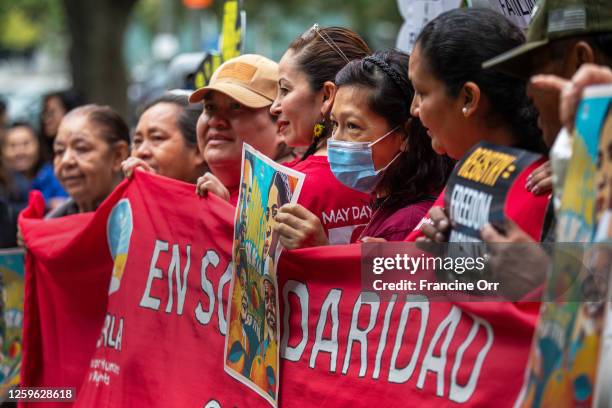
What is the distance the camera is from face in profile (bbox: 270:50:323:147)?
4.90 m

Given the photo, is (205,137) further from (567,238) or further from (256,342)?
(567,238)

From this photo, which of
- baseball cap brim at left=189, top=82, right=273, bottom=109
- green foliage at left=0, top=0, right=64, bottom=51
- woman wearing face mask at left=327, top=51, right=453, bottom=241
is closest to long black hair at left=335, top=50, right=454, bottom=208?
woman wearing face mask at left=327, top=51, right=453, bottom=241

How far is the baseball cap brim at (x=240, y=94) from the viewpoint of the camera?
521 centimetres

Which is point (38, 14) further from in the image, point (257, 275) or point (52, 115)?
point (257, 275)

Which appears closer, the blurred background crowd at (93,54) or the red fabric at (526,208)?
the red fabric at (526,208)

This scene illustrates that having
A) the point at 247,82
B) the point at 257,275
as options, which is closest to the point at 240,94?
the point at 247,82

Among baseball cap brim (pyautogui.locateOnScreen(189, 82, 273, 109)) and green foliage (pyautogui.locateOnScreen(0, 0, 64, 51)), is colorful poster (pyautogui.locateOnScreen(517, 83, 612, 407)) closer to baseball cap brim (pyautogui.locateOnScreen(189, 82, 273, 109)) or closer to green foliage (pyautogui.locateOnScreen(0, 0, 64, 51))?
baseball cap brim (pyautogui.locateOnScreen(189, 82, 273, 109))

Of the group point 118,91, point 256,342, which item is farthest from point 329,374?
point 118,91

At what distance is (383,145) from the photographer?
4391 mm

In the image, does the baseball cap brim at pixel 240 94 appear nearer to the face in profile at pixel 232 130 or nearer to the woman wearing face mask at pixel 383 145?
the face in profile at pixel 232 130

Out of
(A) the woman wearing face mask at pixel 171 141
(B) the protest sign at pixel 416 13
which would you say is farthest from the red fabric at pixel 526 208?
(A) the woman wearing face mask at pixel 171 141

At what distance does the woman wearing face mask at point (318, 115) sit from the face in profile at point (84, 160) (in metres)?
1.72

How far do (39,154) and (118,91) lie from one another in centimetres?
746

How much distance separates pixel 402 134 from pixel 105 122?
8.33 feet
